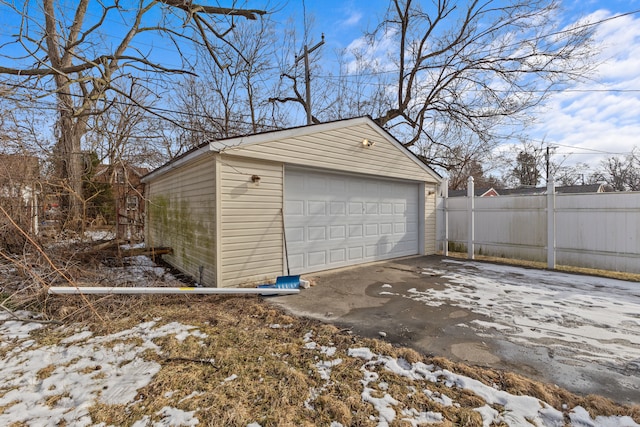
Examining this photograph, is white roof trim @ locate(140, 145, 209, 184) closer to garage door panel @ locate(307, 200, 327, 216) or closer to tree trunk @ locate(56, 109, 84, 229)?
tree trunk @ locate(56, 109, 84, 229)

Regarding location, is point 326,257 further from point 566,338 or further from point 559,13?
point 559,13

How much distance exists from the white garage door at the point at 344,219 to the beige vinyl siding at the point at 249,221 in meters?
0.38

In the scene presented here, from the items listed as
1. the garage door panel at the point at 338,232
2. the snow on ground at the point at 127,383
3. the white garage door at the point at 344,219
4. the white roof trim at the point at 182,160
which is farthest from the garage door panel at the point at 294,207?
the snow on ground at the point at 127,383

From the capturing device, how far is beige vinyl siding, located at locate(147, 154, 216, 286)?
17.0 ft

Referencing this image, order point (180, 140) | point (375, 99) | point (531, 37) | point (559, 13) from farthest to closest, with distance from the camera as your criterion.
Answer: point (375, 99) < point (180, 140) < point (531, 37) < point (559, 13)

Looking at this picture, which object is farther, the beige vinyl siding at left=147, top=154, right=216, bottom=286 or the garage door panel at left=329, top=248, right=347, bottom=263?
the garage door panel at left=329, top=248, right=347, bottom=263

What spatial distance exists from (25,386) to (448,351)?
383 centimetres

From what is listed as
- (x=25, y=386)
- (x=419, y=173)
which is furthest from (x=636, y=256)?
(x=25, y=386)

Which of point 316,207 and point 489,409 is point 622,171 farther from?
point 489,409

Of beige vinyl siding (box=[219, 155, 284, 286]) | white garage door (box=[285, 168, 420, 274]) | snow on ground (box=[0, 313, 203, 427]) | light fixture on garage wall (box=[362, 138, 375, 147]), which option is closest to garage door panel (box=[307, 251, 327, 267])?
white garage door (box=[285, 168, 420, 274])

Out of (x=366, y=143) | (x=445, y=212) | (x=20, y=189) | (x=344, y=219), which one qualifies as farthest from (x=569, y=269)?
(x=20, y=189)

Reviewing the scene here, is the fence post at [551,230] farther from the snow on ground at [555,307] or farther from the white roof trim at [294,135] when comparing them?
the white roof trim at [294,135]

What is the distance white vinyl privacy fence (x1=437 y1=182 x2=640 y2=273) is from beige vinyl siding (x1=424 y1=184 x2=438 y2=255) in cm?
32

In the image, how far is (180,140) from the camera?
1430 cm
